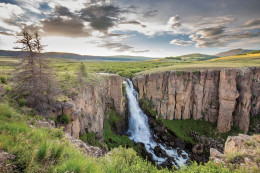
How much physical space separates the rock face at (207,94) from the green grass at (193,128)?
103 centimetres

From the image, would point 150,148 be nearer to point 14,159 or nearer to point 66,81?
point 66,81

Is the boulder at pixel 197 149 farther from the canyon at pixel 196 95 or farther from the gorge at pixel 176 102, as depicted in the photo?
the canyon at pixel 196 95

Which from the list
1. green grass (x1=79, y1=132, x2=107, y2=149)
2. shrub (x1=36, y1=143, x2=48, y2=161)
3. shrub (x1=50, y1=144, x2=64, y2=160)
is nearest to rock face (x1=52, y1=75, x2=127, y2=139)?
green grass (x1=79, y1=132, x2=107, y2=149)

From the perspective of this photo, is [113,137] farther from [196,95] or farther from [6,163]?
[196,95]

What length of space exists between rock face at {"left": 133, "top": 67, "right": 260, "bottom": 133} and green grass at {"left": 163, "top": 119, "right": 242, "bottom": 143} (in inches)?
40.6

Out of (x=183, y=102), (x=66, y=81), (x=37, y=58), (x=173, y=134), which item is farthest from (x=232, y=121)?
(x=37, y=58)

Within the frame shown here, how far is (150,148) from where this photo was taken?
2444 centimetres

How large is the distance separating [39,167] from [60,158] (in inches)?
27.4

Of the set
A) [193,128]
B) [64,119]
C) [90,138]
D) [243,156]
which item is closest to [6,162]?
[64,119]

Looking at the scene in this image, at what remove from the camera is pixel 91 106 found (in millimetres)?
18922

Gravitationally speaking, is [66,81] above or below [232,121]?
above

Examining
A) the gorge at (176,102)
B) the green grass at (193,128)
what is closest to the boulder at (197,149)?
the gorge at (176,102)

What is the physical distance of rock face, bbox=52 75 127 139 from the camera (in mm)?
12742

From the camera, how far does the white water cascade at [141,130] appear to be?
23.2 m
